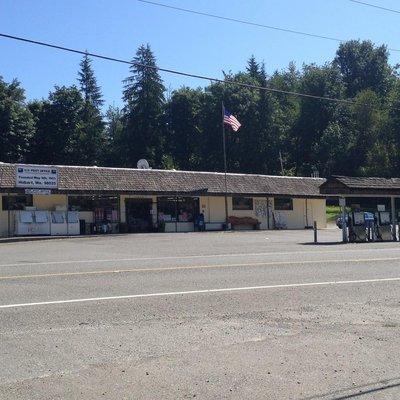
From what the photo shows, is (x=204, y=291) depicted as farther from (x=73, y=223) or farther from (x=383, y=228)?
(x=73, y=223)

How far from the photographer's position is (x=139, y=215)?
4344 cm

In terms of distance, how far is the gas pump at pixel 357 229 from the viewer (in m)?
31.7

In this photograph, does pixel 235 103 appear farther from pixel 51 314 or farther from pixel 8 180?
pixel 51 314

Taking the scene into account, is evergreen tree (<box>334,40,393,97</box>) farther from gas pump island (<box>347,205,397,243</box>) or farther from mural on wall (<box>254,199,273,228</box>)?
gas pump island (<box>347,205,397,243</box>)

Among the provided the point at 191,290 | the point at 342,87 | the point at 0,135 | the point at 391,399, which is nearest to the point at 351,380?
the point at 391,399

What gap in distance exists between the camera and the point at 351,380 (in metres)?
6.58

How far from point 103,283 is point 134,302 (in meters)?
2.66

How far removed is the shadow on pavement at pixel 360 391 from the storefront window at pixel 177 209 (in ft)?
123

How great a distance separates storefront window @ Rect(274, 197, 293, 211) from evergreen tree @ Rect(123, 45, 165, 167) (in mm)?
32266

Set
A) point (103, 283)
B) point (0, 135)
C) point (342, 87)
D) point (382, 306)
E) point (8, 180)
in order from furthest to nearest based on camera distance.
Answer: point (342, 87) → point (0, 135) → point (8, 180) → point (103, 283) → point (382, 306)

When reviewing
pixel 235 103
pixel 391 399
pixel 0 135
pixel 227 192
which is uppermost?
pixel 235 103

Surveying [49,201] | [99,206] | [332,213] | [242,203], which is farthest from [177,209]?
[332,213]

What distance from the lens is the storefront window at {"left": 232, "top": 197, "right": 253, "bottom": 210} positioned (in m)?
47.1

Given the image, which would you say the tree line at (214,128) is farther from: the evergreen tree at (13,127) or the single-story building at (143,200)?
the single-story building at (143,200)
